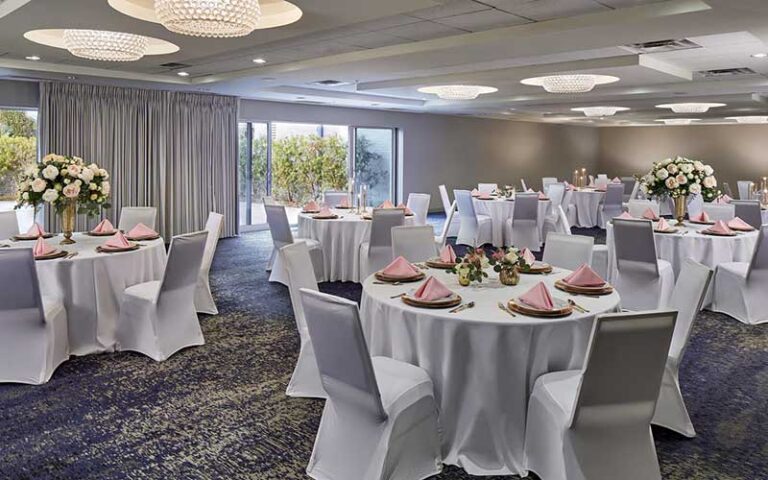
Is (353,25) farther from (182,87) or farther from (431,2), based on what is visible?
(182,87)

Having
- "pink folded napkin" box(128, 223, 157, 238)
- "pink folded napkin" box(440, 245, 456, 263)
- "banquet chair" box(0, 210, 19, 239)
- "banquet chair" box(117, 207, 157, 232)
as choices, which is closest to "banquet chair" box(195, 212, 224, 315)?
"pink folded napkin" box(128, 223, 157, 238)

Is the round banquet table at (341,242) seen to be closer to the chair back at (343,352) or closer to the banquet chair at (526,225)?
the banquet chair at (526,225)

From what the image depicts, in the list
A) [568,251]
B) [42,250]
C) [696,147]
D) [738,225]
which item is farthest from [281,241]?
[696,147]

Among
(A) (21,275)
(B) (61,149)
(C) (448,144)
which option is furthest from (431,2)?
(C) (448,144)

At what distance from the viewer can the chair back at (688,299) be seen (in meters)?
3.28

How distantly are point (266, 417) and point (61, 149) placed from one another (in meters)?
7.37

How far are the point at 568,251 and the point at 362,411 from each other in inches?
103

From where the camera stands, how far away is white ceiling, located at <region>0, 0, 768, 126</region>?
4.64 metres

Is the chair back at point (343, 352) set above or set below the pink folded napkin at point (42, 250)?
below

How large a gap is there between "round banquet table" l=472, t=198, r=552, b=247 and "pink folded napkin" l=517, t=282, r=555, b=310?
24.3ft

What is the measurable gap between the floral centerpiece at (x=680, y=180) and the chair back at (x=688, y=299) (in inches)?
138

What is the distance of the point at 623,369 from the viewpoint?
259cm

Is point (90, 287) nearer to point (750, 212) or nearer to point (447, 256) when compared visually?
point (447, 256)

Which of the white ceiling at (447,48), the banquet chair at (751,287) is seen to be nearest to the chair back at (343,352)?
the white ceiling at (447,48)
